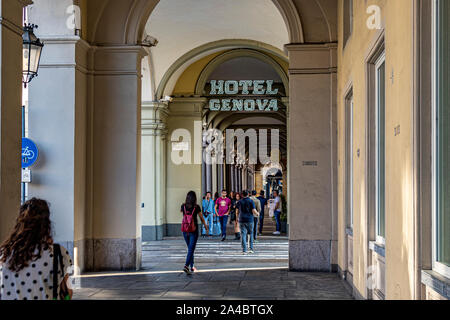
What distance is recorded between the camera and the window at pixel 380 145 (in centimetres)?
812

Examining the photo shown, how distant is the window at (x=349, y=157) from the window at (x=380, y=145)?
8.83 ft

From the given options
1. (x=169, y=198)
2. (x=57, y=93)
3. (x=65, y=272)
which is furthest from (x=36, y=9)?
(x=169, y=198)

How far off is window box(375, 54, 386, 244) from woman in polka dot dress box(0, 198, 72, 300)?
4.82m

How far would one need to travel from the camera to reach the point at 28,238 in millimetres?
4156

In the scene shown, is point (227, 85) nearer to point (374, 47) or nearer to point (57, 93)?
point (57, 93)

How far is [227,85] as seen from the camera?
2175 centimetres

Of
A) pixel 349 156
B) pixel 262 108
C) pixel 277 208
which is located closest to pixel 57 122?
pixel 349 156

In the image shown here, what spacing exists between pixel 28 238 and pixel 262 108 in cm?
1885

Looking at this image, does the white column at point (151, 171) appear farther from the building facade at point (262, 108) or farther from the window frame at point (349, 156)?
the window frame at point (349, 156)

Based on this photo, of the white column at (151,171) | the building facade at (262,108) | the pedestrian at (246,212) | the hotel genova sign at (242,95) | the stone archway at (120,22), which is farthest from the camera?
the hotel genova sign at (242,95)

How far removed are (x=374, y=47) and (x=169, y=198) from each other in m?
15.6

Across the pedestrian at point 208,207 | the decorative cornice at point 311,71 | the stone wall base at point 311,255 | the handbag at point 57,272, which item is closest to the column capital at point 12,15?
the handbag at point 57,272

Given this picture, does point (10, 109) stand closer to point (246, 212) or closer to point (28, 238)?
point (28, 238)

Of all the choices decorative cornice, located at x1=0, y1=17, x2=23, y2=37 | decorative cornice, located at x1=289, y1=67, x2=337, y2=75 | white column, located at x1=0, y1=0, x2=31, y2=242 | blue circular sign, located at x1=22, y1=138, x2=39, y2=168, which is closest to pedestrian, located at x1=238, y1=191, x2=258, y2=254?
decorative cornice, located at x1=289, y1=67, x2=337, y2=75
